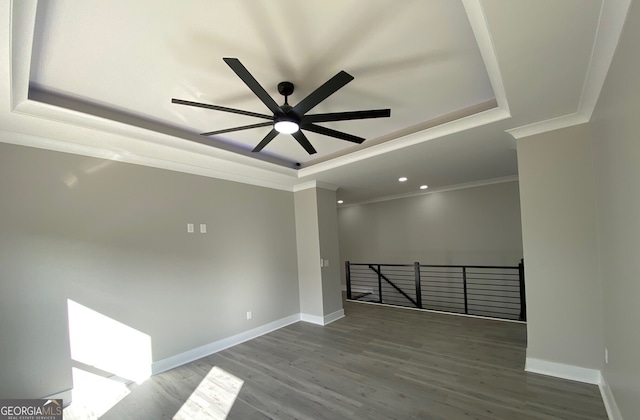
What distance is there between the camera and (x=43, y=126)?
224 centimetres

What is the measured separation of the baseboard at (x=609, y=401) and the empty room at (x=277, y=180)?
0.03 m

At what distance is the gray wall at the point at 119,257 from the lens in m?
2.32

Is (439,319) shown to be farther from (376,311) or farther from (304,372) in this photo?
(304,372)

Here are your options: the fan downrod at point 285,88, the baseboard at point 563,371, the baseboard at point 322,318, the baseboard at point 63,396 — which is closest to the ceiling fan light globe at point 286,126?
the fan downrod at point 285,88

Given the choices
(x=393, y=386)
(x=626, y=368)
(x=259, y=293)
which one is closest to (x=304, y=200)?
(x=259, y=293)

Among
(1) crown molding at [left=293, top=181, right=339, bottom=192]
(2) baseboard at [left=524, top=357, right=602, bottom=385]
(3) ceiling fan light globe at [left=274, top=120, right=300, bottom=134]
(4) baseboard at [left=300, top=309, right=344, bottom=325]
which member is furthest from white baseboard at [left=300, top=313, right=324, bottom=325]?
(3) ceiling fan light globe at [left=274, top=120, right=300, bottom=134]

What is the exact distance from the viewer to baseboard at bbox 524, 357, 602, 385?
2467mm

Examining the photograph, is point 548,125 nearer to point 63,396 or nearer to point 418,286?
point 418,286

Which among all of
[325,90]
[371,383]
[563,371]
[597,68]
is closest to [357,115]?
[325,90]

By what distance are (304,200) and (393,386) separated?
3234 mm

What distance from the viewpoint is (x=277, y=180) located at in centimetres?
451

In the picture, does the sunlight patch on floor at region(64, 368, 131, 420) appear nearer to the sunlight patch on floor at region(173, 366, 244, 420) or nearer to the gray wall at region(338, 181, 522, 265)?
the sunlight patch on floor at region(173, 366, 244, 420)

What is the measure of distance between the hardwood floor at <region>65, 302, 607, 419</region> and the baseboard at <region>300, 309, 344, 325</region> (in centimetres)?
56

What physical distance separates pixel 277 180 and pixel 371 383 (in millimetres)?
3225
